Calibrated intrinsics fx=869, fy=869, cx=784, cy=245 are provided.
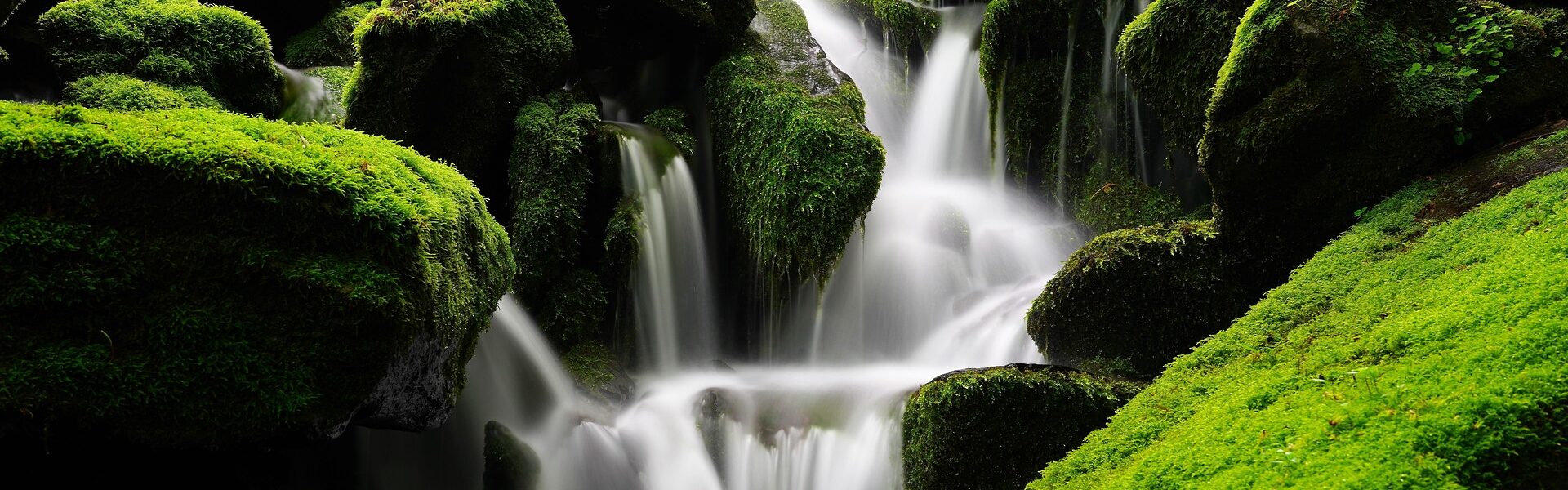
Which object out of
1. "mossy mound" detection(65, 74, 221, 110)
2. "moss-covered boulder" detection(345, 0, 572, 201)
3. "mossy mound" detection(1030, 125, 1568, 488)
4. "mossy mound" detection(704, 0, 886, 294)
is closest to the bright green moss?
"mossy mound" detection(65, 74, 221, 110)

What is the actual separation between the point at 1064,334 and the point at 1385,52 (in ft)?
8.21

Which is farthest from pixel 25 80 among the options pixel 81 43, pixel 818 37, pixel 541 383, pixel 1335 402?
pixel 1335 402

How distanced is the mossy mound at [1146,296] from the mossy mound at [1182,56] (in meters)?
0.96

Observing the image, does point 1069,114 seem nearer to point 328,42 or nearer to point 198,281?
point 198,281

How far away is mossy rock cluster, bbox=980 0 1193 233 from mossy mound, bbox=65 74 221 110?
804 cm

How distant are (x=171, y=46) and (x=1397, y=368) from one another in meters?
9.85

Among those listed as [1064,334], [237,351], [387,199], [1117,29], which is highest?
[1117,29]

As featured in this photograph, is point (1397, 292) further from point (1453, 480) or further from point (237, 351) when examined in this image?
point (237, 351)

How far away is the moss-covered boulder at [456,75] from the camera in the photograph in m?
7.73

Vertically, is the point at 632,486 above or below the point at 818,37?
below

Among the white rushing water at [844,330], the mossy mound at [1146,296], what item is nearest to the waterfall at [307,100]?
the white rushing water at [844,330]

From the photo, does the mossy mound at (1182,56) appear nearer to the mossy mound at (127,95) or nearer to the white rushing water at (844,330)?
the white rushing water at (844,330)

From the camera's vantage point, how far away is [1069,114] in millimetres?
9602

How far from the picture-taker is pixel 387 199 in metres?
3.79
